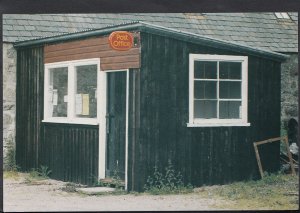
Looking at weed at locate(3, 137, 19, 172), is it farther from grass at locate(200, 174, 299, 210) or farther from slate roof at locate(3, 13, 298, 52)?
grass at locate(200, 174, 299, 210)

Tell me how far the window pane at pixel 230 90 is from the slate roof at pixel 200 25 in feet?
2.72

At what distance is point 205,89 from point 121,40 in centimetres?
180

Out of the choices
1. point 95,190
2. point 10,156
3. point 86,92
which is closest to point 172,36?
point 86,92

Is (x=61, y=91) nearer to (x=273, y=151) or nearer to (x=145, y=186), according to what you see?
(x=145, y=186)

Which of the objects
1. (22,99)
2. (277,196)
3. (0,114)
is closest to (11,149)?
(22,99)

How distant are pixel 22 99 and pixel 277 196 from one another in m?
5.38

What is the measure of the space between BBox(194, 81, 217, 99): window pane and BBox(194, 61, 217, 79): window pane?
11cm

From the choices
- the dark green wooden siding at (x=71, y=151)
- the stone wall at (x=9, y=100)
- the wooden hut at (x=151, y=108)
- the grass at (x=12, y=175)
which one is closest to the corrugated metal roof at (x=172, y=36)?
the wooden hut at (x=151, y=108)

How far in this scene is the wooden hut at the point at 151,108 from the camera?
1330 cm

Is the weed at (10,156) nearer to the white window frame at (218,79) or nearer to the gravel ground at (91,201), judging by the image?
the gravel ground at (91,201)

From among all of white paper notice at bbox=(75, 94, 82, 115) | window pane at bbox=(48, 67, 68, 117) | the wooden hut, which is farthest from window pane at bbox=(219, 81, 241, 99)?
window pane at bbox=(48, 67, 68, 117)

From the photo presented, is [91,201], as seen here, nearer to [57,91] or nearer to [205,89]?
[205,89]

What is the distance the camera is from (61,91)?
1511 cm

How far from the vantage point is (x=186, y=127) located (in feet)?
44.9
